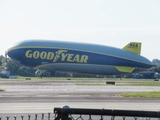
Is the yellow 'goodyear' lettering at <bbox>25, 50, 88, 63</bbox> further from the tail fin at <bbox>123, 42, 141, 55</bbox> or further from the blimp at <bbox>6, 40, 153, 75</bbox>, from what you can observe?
the tail fin at <bbox>123, 42, 141, 55</bbox>

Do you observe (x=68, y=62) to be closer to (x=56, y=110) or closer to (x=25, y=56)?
(x=25, y=56)

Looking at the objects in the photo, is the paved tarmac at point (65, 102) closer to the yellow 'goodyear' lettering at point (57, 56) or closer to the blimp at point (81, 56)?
the blimp at point (81, 56)

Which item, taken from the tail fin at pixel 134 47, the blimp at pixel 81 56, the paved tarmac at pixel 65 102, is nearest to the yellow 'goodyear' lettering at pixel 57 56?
the blimp at pixel 81 56

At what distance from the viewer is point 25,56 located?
128m

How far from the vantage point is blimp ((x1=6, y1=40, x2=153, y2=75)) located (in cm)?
12656

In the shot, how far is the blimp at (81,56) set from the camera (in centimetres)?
12656

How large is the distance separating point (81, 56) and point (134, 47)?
19.6 meters

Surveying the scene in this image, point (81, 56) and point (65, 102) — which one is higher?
point (81, 56)

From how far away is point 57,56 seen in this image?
128 meters

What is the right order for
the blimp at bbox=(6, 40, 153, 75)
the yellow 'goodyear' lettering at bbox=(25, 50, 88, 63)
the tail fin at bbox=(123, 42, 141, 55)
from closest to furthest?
the blimp at bbox=(6, 40, 153, 75)
the yellow 'goodyear' lettering at bbox=(25, 50, 88, 63)
the tail fin at bbox=(123, 42, 141, 55)

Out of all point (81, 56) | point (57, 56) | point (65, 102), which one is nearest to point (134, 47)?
point (81, 56)

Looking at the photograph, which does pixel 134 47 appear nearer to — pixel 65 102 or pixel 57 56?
pixel 57 56

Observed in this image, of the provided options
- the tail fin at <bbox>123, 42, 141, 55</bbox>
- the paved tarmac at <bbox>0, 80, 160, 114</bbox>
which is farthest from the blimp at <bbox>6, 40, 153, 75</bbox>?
the paved tarmac at <bbox>0, 80, 160, 114</bbox>

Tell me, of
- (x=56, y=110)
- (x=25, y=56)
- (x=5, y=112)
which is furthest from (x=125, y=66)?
(x=56, y=110)
